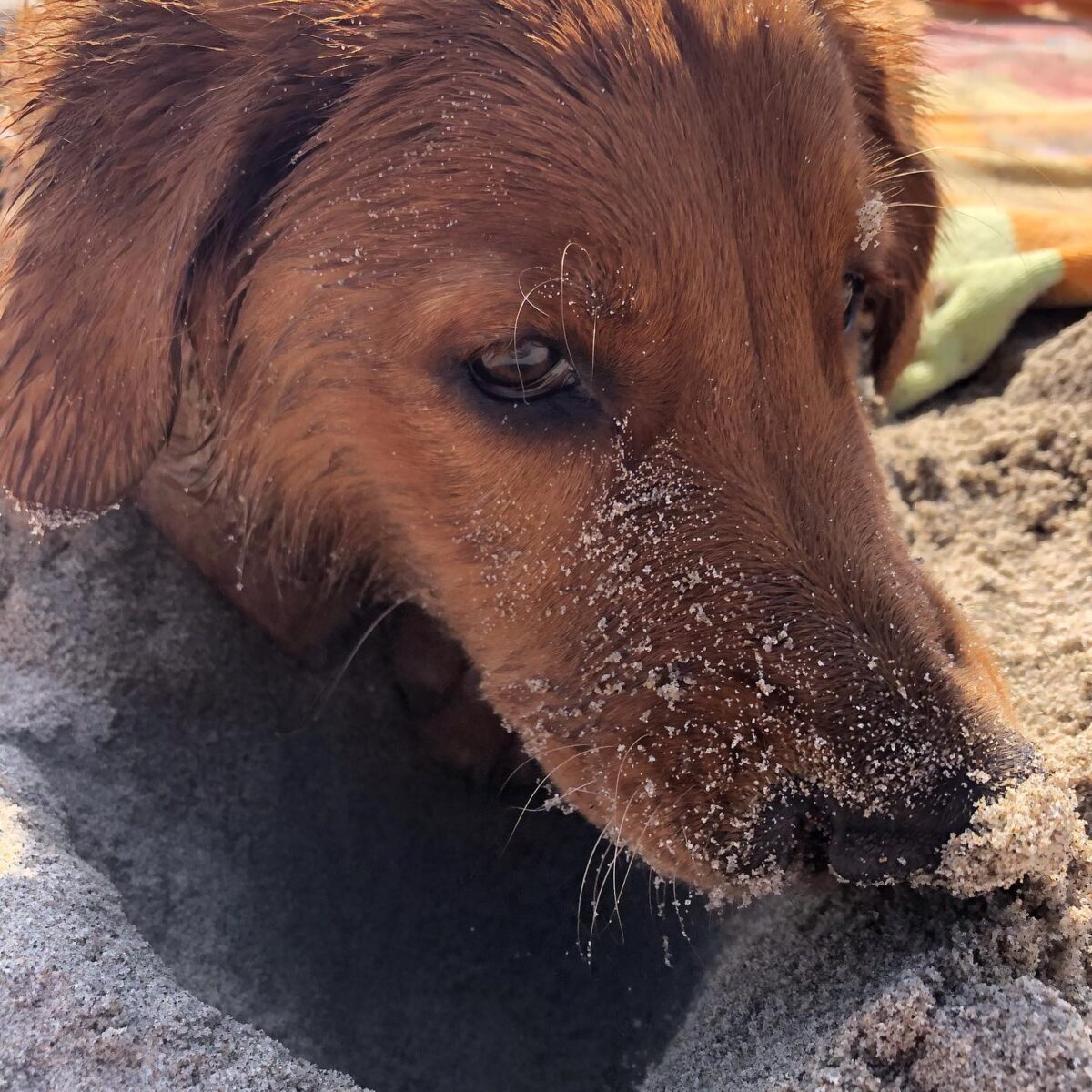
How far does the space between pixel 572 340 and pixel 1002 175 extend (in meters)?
3.13

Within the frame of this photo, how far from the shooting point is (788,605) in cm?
144

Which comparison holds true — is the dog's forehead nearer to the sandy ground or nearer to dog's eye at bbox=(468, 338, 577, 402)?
dog's eye at bbox=(468, 338, 577, 402)

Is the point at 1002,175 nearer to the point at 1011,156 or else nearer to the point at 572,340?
the point at 1011,156

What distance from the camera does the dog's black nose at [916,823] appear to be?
131cm

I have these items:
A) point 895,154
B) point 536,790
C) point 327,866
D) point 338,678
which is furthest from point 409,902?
point 895,154

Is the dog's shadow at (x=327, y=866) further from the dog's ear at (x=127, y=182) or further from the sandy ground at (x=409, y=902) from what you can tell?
the dog's ear at (x=127, y=182)

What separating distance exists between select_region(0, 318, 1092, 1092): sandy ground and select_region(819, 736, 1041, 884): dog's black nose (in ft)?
0.12

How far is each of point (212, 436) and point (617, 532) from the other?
87 cm

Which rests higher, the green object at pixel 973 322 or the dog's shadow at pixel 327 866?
the green object at pixel 973 322

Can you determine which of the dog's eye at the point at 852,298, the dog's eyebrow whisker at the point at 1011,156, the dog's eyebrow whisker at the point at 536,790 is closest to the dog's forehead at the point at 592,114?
the dog's eye at the point at 852,298

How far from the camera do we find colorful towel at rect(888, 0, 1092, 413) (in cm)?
305

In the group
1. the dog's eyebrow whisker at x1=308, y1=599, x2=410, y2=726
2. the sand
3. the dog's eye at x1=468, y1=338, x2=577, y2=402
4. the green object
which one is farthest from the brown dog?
the green object

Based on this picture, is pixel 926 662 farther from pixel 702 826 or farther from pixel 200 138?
pixel 200 138

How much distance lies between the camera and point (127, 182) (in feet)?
5.30
